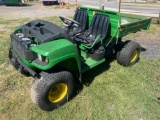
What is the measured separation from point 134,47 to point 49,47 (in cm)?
241

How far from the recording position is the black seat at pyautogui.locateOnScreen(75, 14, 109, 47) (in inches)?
146

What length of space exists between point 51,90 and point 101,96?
991mm

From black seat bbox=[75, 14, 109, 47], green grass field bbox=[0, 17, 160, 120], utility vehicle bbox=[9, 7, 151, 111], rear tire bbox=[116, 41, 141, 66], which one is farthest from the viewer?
rear tire bbox=[116, 41, 141, 66]

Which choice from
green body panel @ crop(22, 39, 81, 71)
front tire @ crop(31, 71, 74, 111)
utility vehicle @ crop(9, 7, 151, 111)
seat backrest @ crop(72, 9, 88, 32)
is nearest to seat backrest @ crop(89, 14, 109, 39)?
utility vehicle @ crop(9, 7, 151, 111)

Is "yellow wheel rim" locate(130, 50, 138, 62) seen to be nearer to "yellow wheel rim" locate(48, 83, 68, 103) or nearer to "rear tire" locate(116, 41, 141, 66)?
"rear tire" locate(116, 41, 141, 66)

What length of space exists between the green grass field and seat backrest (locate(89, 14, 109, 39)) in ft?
2.87

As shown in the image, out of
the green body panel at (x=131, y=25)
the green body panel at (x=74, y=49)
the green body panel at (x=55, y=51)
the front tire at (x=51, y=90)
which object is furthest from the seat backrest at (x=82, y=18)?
the front tire at (x=51, y=90)

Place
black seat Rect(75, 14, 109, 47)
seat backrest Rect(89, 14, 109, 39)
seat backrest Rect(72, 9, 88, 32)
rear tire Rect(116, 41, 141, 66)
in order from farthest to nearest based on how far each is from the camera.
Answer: seat backrest Rect(72, 9, 88, 32) < rear tire Rect(116, 41, 141, 66) < seat backrest Rect(89, 14, 109, 39) < black seat Rect(75, 14, 109, 47)

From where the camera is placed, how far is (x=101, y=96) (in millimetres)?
3256

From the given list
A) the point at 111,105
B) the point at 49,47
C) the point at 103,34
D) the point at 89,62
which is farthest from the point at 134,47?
the point at 49,47

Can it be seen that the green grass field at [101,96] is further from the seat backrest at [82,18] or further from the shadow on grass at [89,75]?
the seat backrest at [82,18]

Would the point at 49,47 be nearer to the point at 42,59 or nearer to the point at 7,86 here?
the point at 42,59

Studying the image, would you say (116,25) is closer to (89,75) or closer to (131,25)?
(131,25)

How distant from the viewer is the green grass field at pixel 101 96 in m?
2.84
